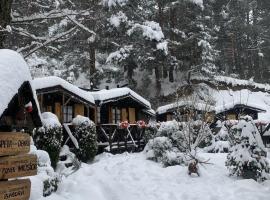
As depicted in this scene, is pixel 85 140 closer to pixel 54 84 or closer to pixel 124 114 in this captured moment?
pixel 54 84

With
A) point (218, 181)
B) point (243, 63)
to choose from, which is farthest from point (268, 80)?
point (218, 181)

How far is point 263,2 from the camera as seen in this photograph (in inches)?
2062

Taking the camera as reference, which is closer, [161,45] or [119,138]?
[119,138]

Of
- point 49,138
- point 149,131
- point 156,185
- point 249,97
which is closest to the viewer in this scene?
point 156,185

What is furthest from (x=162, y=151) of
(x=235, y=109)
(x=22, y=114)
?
(x=235, y=109)

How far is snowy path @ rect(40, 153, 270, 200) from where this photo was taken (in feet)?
33.7

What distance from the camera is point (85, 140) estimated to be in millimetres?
17844

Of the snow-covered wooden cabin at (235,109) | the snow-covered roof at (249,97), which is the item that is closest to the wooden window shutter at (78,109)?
the snow-covered wooden cabin at (235,109)

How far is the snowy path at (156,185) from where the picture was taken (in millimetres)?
10268

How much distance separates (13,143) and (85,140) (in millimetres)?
12441

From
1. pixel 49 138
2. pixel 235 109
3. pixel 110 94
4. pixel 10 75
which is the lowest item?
pixel 49 138

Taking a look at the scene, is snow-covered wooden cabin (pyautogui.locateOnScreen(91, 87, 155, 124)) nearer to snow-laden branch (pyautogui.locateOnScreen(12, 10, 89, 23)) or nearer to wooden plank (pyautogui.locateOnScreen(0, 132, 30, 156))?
snow-laden branch (pyautogui.locateOnScreen(12, 10, 89, 23))

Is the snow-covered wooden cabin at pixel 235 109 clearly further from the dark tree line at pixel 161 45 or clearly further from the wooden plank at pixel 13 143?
the wooden plank at pixel 13 143

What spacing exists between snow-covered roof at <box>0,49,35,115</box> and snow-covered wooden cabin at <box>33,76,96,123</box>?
43.5 ft
